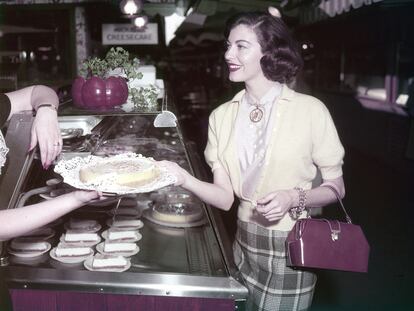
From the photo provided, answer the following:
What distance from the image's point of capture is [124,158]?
7.07 ft

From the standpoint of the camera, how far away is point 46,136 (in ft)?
6.39

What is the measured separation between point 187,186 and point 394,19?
8.68 m

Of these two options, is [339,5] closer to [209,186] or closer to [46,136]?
[209,186]

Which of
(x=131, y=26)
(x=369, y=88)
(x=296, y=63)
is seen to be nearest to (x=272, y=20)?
(x=296, y=63)

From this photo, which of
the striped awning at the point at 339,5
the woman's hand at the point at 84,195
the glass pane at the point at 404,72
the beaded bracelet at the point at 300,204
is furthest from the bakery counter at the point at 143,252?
the glass pane at the point at 404,72

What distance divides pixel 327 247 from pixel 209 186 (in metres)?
0.65

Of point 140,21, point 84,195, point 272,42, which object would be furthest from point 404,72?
point 84,195

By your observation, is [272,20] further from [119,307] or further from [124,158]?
[119,307]

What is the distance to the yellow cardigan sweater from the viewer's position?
2270mm

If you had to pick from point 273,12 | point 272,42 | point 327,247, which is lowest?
point 327,247

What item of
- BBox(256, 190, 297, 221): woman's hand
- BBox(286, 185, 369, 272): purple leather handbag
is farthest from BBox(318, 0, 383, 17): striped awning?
BBox(256, 190, 297, 221): woman's hand

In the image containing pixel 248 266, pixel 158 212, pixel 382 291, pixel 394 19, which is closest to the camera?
pixel 248 266

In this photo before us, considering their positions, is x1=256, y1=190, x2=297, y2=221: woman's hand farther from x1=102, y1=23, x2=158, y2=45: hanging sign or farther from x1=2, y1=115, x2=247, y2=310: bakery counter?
x1=102, y1=23, x2=158, y2=45: hanging sign

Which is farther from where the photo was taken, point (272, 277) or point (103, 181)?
point (272, 277)
